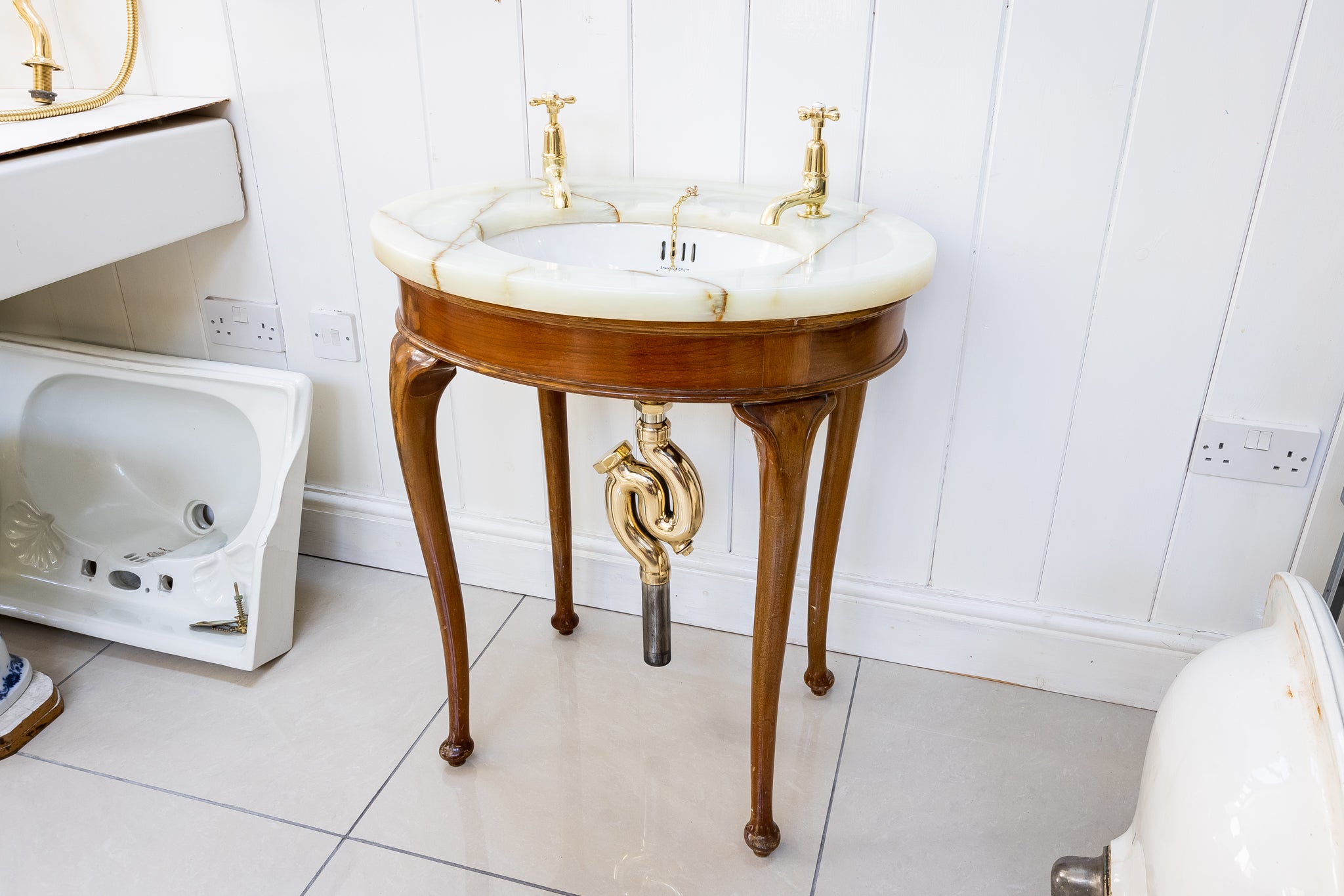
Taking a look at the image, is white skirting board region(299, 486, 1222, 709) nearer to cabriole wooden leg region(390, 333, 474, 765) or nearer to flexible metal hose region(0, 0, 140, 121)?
cabriole wooden leg region(390, 333, 474, 765)

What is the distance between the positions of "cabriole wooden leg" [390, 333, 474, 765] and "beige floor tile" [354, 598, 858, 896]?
0.07 m

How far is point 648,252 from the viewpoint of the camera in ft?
3.60

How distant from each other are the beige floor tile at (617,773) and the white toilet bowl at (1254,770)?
1.43ft

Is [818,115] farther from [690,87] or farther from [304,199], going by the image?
[304,199]

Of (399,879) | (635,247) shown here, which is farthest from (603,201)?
(399,879)

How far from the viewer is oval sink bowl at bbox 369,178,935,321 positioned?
2.57ft

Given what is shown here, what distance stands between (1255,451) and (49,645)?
66.3 inches

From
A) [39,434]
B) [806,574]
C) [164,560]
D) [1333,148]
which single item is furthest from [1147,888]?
[39,434]

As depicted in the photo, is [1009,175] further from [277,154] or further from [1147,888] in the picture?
[277,154]

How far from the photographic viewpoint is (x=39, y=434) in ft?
5.08

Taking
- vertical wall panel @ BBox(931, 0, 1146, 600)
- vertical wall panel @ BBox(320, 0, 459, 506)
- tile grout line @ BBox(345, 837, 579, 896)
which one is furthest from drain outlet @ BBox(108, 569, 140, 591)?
vertical wall panel @ BBox(931, 0, 1146, 600)

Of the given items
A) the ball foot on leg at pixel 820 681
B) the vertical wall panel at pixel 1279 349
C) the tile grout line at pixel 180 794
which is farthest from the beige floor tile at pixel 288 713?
the vertical wall panel at pixel 1279 349

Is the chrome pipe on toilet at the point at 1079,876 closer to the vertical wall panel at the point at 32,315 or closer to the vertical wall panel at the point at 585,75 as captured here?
the vertical wall panel at the point at 585,75

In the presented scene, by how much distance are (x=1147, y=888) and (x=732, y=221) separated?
75 cm
